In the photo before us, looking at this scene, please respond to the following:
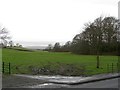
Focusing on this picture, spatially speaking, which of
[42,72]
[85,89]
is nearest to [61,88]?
[85,89]

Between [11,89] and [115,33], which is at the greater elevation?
[115,33]

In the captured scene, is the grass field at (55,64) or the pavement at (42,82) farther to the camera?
the grass field at (55,64)

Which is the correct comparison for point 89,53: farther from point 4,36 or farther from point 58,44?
point 4,36

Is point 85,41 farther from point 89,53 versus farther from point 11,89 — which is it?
point 11,89

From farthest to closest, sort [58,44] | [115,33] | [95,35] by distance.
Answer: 1. [58,44]
2. [115,33]
3. [95,35]

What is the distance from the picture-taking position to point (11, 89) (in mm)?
17375

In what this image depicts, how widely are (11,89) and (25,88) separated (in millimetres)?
971

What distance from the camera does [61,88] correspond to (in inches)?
726

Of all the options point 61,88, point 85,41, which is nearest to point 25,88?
point 61,88

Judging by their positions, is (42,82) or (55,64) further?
(55,64)

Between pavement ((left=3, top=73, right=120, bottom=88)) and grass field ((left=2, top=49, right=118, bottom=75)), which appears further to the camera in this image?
grass field ((left=2, top=49, right=118, bottom=75))

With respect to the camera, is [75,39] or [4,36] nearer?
[4,36]

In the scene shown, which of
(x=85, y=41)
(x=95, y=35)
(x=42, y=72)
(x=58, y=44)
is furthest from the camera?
(x=58, y=44)

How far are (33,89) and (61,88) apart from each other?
5.67ft
